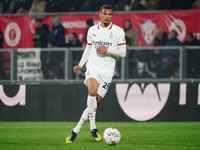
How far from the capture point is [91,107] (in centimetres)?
838

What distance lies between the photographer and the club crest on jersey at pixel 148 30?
15.1m

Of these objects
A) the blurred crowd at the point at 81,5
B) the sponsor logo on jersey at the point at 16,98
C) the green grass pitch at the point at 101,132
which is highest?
the blurred crowd at the point at 81,5

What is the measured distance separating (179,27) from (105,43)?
6.97 meters

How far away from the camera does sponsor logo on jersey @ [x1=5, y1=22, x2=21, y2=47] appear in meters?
15.5

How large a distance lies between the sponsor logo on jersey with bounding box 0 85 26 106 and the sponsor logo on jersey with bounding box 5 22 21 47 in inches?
109

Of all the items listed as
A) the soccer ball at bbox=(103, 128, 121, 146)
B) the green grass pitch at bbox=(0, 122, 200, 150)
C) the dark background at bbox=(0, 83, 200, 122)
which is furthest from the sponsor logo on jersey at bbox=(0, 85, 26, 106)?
the soccer ball at bbox=(103, 128, 121, 146)

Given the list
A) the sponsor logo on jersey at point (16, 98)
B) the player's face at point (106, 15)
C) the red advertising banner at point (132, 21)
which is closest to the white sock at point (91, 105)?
the player's face at point (106, 15)

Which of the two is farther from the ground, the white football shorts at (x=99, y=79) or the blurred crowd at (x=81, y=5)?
the blurred crowd at (x=81, y=5)

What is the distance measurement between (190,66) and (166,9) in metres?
4.83

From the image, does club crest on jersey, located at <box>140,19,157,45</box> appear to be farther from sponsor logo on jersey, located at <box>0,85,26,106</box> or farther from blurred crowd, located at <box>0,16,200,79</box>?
sponsor logo on jersey, located at <box>0,85,26,106</box>

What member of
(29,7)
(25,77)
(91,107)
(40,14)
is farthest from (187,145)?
(29,7)

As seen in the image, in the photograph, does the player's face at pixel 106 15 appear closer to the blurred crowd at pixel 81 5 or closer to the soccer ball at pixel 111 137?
the soccer ball at pixel 111 137

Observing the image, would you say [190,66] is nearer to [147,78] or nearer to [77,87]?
[147,78]

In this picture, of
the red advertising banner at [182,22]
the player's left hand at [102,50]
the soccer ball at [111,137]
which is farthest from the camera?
the red advertising banner at [182,22]
